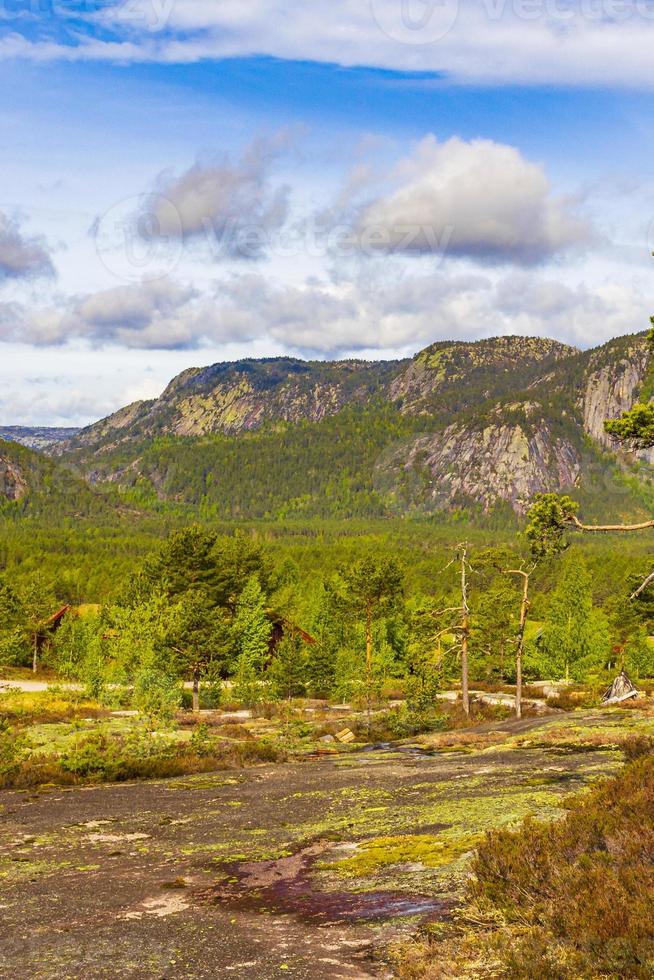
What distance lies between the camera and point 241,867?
12742mm

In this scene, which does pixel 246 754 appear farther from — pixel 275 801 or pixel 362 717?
pixel 362 717

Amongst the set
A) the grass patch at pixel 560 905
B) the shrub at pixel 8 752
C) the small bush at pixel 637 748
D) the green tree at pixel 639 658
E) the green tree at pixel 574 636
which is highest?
the grass patch at pixel 560 905

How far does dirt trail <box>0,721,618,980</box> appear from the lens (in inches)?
348

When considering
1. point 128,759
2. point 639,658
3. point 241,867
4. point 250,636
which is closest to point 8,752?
point 128,759

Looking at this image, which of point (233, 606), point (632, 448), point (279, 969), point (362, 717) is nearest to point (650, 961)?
point (279, 969)

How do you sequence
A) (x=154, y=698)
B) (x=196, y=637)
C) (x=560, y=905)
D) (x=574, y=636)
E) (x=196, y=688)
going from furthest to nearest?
(x=574, y=636)
(x=196, y=688)
(x=196, y=637)
(x=154, y=698)
(x=560, y=905)

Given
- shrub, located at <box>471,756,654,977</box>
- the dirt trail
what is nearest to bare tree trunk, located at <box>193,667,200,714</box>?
the dirt trail

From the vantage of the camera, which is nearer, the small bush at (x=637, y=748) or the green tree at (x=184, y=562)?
the small bush at (x=637, y=748)

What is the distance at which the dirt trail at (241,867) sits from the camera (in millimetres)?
8836

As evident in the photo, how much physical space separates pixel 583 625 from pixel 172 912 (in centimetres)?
7052

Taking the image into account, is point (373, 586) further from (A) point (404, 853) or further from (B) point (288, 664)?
(A) point (404, 853)

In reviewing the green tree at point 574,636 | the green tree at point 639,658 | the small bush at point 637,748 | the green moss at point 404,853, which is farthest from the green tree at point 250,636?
the green moss at point 404,853

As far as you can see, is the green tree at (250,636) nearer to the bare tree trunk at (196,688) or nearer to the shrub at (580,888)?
the bare tree trunk at (196,688)

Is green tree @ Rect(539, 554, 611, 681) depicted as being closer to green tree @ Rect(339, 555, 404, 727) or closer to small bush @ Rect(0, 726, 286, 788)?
green tree @ Rect(339, 555, 404, 727)
